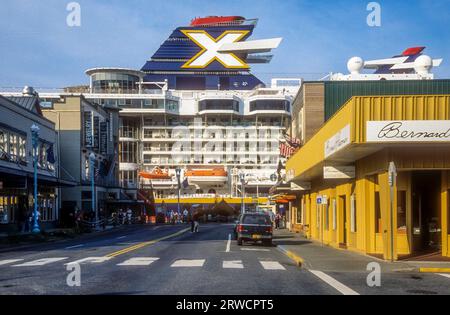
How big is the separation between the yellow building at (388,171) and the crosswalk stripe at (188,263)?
5879 mm

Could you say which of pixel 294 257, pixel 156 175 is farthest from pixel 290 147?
pixel 156 175

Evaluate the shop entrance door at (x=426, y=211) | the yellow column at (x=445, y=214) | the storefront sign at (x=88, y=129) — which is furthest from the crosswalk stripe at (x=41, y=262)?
the storefront sign at (x=88, y=129)

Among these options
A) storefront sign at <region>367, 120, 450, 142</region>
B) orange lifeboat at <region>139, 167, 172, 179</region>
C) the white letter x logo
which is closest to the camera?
storefront sign at <region>367, 120, 450, 142</region>

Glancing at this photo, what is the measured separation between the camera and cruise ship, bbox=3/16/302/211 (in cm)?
9900

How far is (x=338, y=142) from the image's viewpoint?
22359mm

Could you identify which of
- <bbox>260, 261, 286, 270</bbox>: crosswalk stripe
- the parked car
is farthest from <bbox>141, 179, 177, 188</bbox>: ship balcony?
<bbox>260, 261, 286, 270</bbox>: crosswalk stripe

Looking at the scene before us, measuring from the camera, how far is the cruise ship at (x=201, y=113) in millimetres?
99000

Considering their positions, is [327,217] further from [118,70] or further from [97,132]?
[118,70]

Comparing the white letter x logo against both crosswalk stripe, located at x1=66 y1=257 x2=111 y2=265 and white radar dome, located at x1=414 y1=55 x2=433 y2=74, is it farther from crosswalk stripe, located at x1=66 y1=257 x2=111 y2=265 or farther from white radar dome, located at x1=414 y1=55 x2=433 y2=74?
crosswalk stripe, located at x1=66 y1=257 x2=111 y2=265

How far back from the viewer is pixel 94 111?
73000mm

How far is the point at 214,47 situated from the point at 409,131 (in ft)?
307

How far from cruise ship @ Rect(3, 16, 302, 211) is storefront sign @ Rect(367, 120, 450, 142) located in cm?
7438
